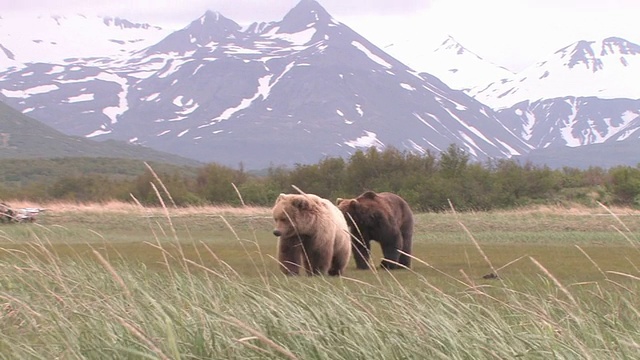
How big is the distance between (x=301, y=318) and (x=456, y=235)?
78.0 ft

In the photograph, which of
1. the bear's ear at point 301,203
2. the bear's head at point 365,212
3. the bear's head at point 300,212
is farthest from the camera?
the bear's head at point 365,212

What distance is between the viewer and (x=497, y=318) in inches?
215

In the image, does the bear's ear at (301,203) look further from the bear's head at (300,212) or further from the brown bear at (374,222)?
the brown bear at (374,222)

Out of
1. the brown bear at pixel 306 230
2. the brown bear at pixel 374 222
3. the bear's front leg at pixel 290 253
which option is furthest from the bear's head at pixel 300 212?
the brown bear at pixel 374 222

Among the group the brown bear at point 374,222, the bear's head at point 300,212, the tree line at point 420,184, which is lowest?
the tree line at point 420,184

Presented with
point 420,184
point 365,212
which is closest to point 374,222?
point 365,212

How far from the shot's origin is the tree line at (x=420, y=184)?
48469 mm

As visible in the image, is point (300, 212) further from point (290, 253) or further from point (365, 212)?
point (365, 212)

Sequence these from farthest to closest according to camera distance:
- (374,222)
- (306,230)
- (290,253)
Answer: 1. (374,222)
2. (290,253)
3. (306,230)

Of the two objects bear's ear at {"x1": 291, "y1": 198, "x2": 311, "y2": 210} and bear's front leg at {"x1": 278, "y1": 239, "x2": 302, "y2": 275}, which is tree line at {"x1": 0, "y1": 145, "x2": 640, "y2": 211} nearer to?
bear's front leg at {"x1": 278, "y1": 239, "x2": 302, "y2": 275}

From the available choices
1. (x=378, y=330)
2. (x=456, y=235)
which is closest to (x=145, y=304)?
(x=378, y=330)

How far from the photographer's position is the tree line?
1908 inches

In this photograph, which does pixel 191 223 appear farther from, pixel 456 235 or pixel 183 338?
pixel 183 338

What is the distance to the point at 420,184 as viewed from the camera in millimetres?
49906
